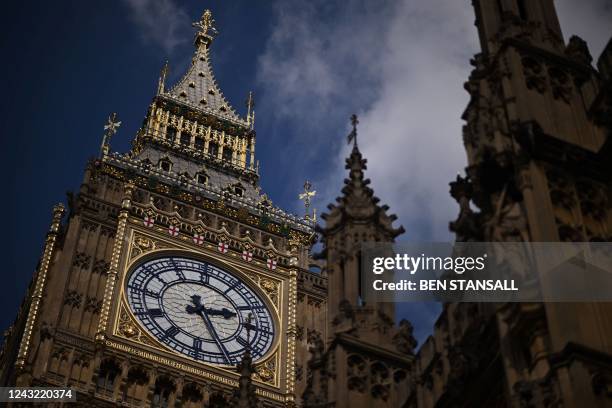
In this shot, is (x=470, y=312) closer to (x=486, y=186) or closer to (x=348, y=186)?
(x=486, y=186)

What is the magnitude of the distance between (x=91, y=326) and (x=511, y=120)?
19.9 metres

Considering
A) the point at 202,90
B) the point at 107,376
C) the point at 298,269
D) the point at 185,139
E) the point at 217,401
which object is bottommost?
the point at 217,401

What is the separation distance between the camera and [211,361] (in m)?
32.1

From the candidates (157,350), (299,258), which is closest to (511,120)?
(157,350)

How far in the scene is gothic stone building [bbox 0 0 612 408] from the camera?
12438 millimetres

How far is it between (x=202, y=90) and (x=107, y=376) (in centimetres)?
2097

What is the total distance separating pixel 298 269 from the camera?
121 ft

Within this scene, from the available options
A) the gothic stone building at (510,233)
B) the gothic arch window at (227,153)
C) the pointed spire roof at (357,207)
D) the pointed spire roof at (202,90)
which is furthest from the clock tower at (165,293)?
the gothic stone building at (510,233)

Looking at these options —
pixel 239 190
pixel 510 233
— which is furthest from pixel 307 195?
pixel 510 233

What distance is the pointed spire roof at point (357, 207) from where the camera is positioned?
18.0m

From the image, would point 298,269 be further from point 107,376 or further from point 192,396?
point 107,376

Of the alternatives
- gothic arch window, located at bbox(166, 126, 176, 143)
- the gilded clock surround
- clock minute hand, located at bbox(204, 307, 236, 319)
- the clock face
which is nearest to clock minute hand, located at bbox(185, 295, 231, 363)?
the clock face

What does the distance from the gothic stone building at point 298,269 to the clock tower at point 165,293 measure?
57 mm

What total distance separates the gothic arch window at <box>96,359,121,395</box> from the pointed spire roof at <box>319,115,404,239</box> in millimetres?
13073
